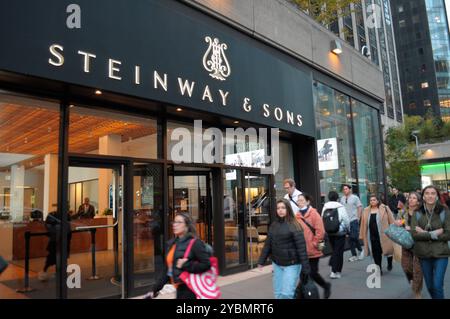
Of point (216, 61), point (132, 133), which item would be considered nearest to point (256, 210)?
point (216, 61)

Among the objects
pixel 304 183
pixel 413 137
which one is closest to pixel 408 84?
pixel 413 137

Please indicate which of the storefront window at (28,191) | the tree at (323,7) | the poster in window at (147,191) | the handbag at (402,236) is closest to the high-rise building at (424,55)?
the tree at (323,7)

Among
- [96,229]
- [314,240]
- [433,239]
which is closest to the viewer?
[433,239]

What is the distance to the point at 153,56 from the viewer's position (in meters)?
6.77

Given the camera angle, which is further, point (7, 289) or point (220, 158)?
point (220, 158)

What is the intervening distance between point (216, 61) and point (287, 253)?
4.72 meters

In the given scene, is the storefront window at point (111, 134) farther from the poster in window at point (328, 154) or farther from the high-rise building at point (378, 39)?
the high-rise building at point (378, 39)

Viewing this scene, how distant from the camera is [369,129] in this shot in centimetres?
1595

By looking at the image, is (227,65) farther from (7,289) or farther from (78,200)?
(7,289)

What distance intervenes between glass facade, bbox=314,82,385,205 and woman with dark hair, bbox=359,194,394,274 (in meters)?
2.54

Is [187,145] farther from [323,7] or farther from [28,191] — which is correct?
[323,7]
